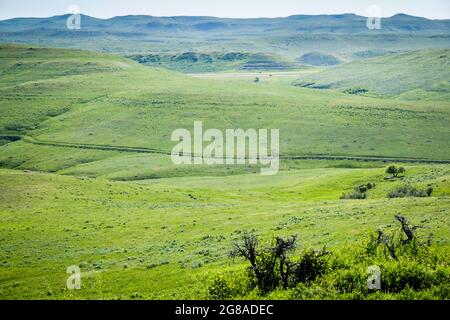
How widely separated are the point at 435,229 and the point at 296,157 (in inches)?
4187

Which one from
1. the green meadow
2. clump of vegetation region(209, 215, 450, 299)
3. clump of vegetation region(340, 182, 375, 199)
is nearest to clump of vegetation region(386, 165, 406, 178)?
the green meadow

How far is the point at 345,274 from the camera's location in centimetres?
2923

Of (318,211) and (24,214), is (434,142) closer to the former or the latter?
(318,211)

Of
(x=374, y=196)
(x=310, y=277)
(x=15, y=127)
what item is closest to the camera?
(x=310, y=277)

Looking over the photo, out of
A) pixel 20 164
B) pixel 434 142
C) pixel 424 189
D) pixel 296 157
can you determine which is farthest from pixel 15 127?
pixel 424 189

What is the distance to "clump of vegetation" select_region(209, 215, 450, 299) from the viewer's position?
27047 mm

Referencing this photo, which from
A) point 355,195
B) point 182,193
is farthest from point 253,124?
point 355,195

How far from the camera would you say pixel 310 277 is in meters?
30.1

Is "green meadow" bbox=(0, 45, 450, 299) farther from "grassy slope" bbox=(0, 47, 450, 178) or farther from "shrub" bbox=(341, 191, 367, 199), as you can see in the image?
"shrub" bbox=(341, 191, 367, 199)

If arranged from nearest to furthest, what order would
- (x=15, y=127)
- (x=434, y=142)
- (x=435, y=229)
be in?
(x=435, y=229) < (x=434, y=142) < (x=15, y=127)

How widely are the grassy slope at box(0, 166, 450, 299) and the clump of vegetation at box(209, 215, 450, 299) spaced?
3085 millimetres

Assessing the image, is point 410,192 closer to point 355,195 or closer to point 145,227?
point 355,195

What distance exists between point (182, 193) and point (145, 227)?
97.8ft

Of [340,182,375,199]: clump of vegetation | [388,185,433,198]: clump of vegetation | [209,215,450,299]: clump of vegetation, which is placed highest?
[209,215,450,299]: clump of vegetation
